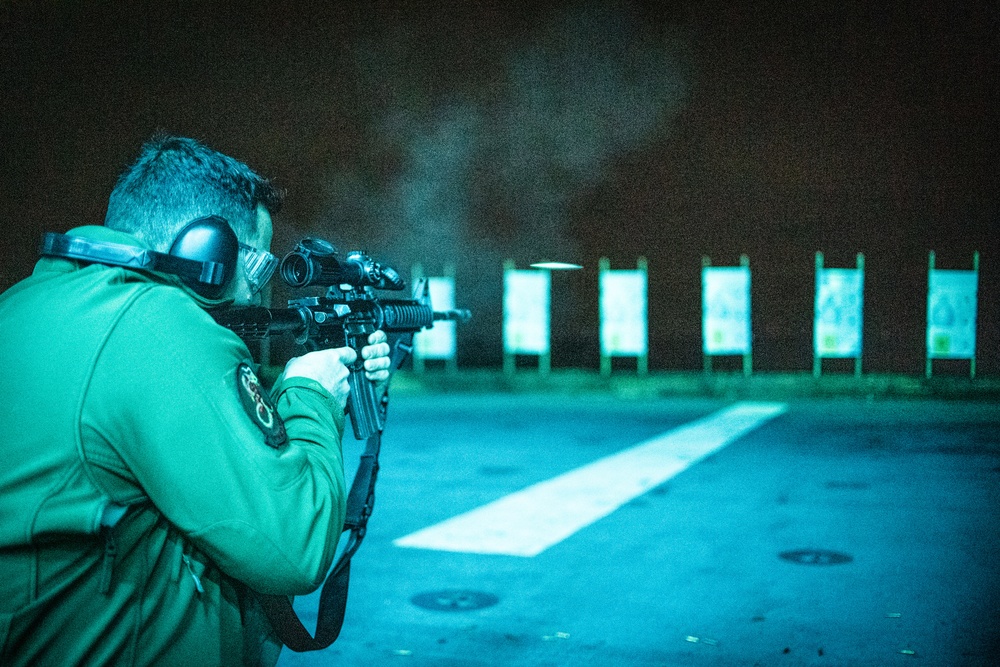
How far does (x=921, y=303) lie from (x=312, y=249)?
11636 mm

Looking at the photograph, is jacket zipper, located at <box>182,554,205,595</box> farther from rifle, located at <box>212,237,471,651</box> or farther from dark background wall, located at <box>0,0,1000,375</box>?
dark background wall, located at <box>0,0,1000,375</box>

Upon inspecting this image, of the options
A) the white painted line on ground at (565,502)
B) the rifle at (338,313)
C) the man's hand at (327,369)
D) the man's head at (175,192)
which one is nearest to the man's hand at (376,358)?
the rifle at (338,313)

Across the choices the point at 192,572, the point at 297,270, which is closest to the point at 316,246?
the point at 297,270

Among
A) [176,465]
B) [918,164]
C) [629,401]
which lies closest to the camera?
[176,465]

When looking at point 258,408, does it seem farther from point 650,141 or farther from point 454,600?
point 650,141

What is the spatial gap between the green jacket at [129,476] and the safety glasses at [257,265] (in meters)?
0.26

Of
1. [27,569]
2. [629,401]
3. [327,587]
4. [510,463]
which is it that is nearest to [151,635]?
[27,569]

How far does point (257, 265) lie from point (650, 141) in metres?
11.1

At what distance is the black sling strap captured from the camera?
5.55 feet

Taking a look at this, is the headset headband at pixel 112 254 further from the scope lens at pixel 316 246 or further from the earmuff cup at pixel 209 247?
the scope lens at pixel 316 246

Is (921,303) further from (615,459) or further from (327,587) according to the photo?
(327,587)

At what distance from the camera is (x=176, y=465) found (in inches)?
49.0

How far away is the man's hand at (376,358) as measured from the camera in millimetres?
2197

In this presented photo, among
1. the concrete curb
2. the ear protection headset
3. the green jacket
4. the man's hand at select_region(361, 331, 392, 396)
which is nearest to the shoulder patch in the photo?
the green jacket
